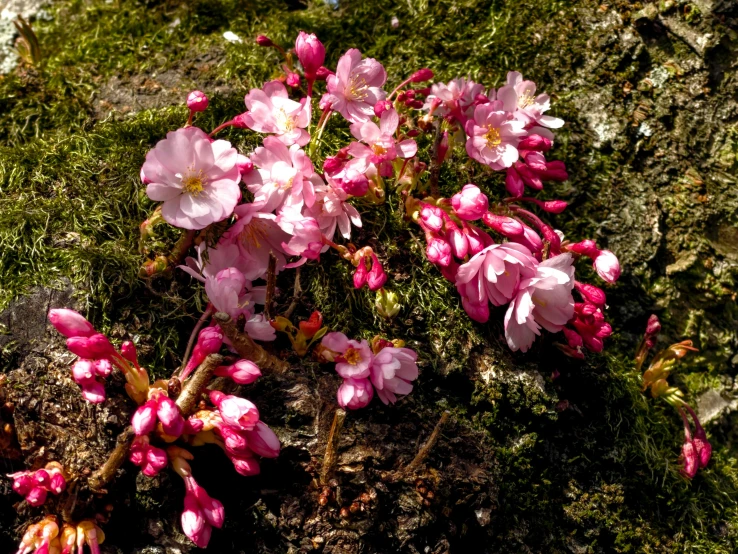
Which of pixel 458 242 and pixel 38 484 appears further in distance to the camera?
pixel 458 242

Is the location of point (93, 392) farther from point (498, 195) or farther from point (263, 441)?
point (498, 195)

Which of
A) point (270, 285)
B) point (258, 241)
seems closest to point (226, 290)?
point (270, 285)

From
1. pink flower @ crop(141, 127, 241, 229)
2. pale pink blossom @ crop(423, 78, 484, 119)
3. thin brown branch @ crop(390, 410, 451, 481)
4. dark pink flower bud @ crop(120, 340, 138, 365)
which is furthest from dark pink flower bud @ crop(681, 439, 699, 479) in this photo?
dark pink flower bud @ crop(120, 340, 138, 365)

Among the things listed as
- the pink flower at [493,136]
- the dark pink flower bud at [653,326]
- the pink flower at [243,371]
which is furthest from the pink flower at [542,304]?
the pink flower at [243,371]

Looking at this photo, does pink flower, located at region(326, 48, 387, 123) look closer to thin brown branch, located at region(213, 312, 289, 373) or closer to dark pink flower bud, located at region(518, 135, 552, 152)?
dark pink flower bud, located at region(518, 135, 552, 152)

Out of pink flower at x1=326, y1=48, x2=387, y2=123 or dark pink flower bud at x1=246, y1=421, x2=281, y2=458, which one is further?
pink flower at x1=326, y1=48, x2=387, y2=123

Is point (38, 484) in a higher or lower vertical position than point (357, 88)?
lower
